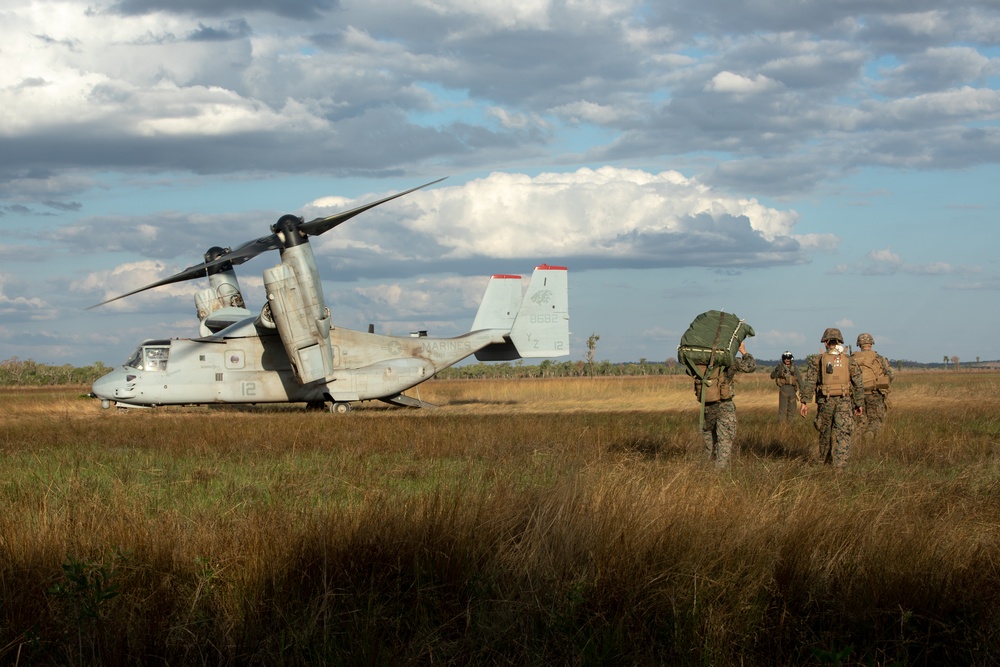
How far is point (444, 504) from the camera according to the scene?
7.06 meters

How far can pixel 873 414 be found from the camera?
16.1m

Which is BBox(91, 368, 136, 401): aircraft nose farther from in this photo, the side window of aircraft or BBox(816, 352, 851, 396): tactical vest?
BBox(816, 352, 851, 396): tactical vest

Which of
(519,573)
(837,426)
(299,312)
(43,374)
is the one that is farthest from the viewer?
(43,374)

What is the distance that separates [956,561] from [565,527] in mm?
2563

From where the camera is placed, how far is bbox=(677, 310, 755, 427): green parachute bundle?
12031 mm

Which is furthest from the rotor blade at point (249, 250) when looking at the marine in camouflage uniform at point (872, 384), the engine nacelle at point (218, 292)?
the marine in camouflage uniform at point (872, 384)

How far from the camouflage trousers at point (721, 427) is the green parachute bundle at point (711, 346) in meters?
0.14

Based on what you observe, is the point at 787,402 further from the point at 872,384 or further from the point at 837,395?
the point at 837,395

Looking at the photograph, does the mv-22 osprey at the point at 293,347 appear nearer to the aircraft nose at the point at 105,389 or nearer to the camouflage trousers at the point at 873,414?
the aircraft nose at the point at 105,389

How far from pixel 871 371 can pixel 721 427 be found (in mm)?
4732

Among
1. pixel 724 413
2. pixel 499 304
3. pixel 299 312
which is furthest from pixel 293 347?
pixel 724 413

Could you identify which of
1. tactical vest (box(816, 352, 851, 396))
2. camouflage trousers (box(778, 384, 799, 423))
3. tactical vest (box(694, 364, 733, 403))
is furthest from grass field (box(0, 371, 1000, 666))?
camouflage trousers (box(778, 384, 799, 423))

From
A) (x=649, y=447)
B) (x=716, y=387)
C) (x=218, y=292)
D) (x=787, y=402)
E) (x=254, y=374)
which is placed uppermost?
(x=218, y=292)

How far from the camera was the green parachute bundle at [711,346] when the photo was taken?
1203 centimetres
